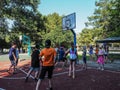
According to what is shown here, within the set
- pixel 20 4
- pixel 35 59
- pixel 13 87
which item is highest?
pixel 20 4

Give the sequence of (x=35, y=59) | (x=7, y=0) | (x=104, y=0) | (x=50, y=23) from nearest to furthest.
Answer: (x=35, y=59) → (x=7, y=0) → (x=104, y=0) → (x=50, y=23)

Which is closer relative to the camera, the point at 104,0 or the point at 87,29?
the point at 104,0

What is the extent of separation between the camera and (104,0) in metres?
66.6

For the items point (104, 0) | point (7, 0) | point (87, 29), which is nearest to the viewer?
point (7, 0)

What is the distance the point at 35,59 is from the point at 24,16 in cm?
4964

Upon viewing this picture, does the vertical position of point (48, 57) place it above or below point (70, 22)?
below

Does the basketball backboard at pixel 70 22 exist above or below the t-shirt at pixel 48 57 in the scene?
above

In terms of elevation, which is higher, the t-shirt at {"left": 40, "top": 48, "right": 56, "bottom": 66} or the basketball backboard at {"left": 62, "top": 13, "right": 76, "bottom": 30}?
the basketball backboard at {"left": 62, "top": 13, "right": 76, "bottom": 30}

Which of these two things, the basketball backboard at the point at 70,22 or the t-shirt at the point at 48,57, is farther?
the basketball backboard at the point at 70,22

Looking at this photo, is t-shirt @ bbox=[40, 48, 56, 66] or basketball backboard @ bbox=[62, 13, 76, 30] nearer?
t-shirt @ bbox=[40, 48, 56, 66]

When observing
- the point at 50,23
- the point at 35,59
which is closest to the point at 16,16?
the point at 50,23

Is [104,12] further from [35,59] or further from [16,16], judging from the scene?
[35,59]

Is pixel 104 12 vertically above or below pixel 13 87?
above

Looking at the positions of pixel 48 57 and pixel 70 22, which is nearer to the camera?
pixel 48 57
